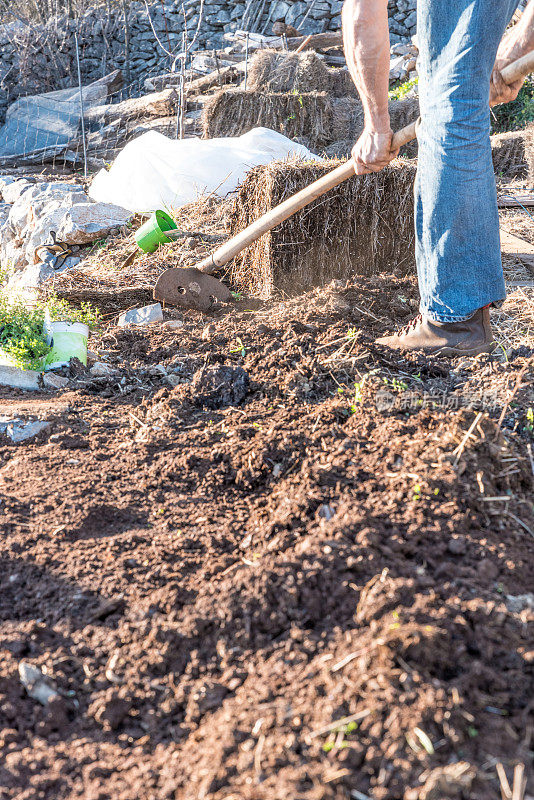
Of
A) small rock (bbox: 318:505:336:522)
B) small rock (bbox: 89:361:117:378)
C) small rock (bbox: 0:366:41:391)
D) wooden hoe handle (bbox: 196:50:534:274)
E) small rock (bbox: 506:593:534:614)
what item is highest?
wooden hoe handle (bbox: 196:50:534:274)

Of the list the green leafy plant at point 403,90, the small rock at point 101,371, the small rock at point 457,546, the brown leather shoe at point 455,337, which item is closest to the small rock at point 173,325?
the small rock at point 101,371

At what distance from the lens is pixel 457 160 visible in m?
2.08

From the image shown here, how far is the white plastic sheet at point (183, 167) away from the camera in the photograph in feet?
18.6

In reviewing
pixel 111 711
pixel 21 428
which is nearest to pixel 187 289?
pixel 21 428

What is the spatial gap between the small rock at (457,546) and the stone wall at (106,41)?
544 inches

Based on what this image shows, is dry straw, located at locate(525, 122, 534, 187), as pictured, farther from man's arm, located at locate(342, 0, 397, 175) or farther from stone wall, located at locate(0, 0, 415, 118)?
stone wall, located at locate(0, 0, 415, 118)

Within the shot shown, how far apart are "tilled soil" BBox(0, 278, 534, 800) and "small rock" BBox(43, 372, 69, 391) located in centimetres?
59

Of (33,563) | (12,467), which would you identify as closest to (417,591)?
(33,563)

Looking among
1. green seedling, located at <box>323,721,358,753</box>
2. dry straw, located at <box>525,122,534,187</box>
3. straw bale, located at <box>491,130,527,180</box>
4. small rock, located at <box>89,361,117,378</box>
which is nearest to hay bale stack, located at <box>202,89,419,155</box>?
straw bale, located at <box>491,130,527,180</box>

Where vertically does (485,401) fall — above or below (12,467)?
above

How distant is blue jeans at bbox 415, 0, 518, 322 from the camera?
79.0 inches

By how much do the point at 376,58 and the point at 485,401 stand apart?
50.0 inches

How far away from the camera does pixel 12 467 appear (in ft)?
6.84

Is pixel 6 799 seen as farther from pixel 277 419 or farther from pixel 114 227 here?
pixel 114 227
